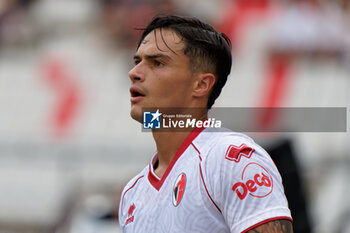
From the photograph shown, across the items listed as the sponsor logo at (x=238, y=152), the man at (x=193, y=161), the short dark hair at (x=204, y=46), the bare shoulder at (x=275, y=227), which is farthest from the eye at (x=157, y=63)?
the bare shoulder at (x=275, y=227)

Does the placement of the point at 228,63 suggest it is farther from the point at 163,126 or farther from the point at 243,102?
the point at 243,102

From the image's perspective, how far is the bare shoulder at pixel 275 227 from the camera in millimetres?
2354

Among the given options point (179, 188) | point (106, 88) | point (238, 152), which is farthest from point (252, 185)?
point (106, 88)

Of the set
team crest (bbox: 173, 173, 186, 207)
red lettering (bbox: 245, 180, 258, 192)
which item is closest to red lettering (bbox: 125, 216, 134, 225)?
team crest (bbox: 173, 173, 186, 207)

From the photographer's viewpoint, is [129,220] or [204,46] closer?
[204,46]

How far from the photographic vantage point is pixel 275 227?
2.36m

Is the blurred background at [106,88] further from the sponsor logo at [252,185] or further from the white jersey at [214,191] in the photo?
the sponsor logo at [252,185]

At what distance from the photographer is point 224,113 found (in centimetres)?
1164

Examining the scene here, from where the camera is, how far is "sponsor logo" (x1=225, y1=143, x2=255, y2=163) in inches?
98.1

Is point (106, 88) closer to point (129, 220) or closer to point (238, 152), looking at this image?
point (129, 220)

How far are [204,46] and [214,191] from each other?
0.77 m

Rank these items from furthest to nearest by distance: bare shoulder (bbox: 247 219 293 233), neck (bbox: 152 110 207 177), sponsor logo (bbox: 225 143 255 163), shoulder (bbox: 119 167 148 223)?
shoulder (bbox: 119 167 148 223) < neck (bbox: 152 110 207 177) < sponsor logo (bbox: 225 143 255 163) < bare shoulder (bbox: 247 219 293 233)

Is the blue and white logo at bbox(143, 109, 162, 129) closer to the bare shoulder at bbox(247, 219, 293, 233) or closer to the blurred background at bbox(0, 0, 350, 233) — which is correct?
the bare shoulder at bbox(247, 219, 293, 233)

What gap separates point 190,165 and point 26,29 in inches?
472
